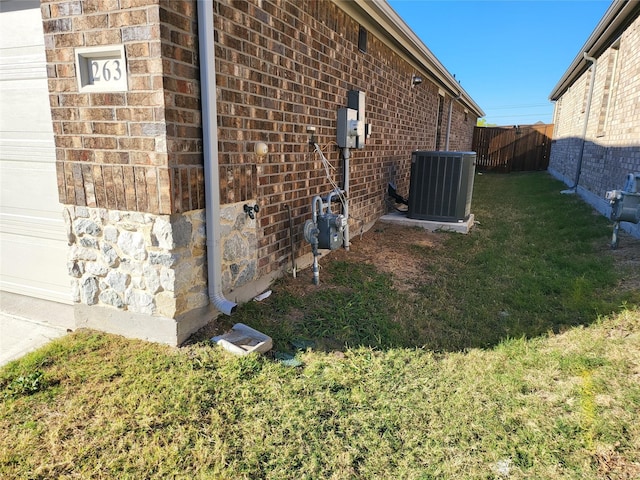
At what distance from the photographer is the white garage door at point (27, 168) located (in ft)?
9.37

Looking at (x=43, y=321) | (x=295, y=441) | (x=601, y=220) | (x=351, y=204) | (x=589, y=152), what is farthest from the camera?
(x=589, y=152)

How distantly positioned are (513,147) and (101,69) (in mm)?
21590

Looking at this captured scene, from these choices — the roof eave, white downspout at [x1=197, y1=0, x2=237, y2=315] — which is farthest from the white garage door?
the roof eave

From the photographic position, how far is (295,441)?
1969 millimetres

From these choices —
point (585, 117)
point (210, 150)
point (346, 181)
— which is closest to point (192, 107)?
point (210, 150)

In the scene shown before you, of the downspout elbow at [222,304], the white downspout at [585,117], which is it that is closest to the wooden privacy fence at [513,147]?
the white downspout at [585,117]

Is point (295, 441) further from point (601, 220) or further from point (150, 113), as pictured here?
point (601, 220)

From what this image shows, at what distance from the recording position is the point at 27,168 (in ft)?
10.0

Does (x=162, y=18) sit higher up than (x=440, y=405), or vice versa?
(x=162, y=18)

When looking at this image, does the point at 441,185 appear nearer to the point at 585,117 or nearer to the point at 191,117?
the point at 191,117

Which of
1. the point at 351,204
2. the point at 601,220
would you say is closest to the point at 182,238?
the point at 351,204

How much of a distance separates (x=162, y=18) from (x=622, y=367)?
3.38m

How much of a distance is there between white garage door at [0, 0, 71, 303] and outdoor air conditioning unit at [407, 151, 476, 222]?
491 cm

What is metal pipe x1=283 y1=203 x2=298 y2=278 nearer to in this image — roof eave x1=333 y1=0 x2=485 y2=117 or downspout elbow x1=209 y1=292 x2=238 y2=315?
downspout elbow x1=209 y1=292 x2=238 y2=315
